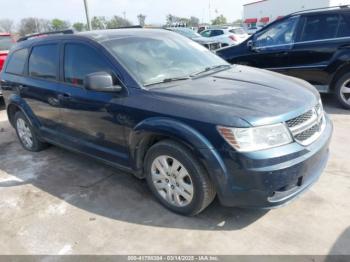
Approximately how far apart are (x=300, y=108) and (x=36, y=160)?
12.1 feet

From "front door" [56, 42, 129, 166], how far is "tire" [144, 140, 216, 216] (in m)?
0.43

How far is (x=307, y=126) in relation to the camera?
2.90m

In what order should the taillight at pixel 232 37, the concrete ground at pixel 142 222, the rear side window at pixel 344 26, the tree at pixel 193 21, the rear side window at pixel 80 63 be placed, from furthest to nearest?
the tree at pixel 193 21
the taillight at pixel 232 37
the rear side window at pixel 344 26
the rear side window at pixel 80 63
the concrete ground at pixel 142 222

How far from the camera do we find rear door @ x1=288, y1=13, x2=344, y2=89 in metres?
5.99

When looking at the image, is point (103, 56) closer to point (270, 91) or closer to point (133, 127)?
point (133, 127)

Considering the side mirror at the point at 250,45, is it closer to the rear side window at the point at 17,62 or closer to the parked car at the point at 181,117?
the parked car at the point at 181,117

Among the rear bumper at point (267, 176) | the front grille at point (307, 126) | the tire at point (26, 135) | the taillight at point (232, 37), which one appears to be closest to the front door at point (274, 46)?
the front grille at point (307, 126)

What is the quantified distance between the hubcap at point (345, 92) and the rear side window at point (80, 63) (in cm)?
449

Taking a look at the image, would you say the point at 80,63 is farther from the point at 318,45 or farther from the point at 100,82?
the point at 318,45

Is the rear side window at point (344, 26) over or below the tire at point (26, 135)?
over

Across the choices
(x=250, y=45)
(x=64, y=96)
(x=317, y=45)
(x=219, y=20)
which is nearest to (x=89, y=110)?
(x=64, y=96)

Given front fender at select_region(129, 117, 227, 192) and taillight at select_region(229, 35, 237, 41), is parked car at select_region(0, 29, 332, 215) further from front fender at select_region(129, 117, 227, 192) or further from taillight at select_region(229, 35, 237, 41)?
taillight at select_region(229, 35, 237, 41)

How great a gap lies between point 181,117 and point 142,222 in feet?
3.59

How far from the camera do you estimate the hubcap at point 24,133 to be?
16.8 ft
